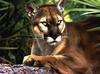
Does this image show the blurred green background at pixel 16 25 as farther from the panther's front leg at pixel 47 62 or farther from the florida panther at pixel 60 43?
the panther's front leg at pixel 47 62

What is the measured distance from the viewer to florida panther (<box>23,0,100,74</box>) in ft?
19.2

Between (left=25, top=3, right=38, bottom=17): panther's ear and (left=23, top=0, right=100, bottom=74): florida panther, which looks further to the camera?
(left=25, top=3, right=38, bottom=17): panther's ear

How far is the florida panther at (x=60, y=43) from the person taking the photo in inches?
230

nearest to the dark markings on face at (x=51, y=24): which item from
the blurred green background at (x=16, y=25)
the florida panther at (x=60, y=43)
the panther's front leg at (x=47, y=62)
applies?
the florida panther at (x=60, y=43)

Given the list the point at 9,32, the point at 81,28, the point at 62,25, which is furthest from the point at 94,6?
the point at 9,32

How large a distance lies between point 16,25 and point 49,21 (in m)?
2.04

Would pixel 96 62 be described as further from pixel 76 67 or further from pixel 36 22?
pixel 36 22

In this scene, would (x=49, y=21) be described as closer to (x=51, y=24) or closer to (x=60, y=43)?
(x=51, y=24)

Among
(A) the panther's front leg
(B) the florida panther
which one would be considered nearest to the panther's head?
(B) the florida panther

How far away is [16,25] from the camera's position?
310 inches

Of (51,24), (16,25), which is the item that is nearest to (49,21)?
(51,24)

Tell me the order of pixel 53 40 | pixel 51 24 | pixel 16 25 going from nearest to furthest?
pixel 53 40 < pixel 51 24 < pixel 16 25

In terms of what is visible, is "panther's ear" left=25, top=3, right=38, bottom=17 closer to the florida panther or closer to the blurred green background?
the florida panther

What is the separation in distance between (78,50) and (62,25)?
409mm
